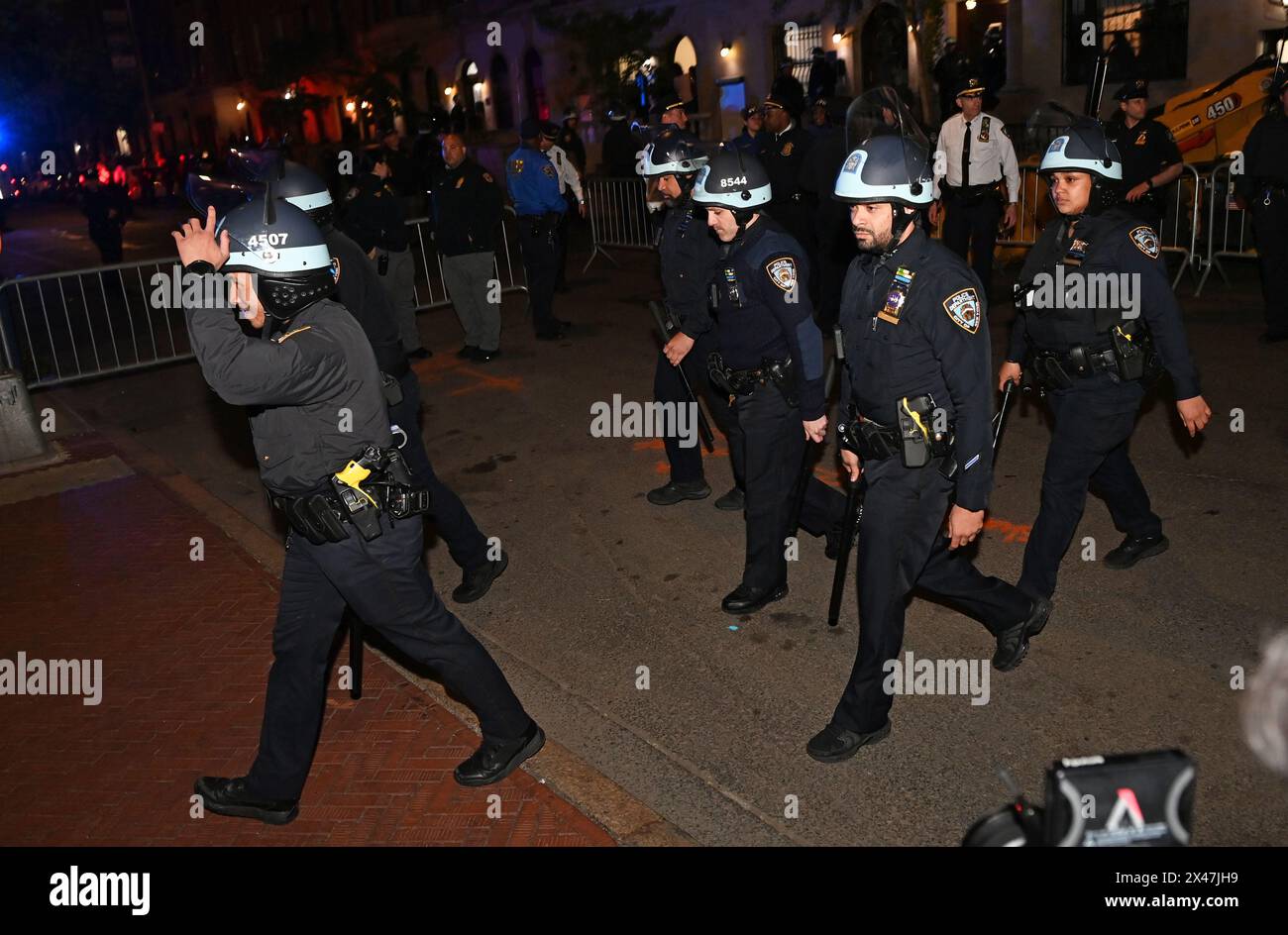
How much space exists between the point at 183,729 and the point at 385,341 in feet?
7.08

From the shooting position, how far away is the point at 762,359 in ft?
17.8

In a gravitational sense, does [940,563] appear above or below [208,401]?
above

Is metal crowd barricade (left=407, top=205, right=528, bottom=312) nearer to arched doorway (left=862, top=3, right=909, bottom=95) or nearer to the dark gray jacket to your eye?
arched doorway (left=862, top=3, right=909, bottom=95)

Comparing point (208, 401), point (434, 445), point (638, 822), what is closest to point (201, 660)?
point (638, 822)

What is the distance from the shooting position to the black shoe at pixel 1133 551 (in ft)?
19.4

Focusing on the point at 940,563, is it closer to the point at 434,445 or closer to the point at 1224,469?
the point at 1224,469

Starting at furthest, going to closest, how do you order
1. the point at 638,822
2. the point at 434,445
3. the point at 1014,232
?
the point at 1014,232 < the point at 434,445 < the point at 638,822

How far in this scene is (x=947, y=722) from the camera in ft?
15.3

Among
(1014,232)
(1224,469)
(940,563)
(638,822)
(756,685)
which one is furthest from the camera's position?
(1014,232)

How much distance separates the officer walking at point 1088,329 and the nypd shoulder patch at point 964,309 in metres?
1.19

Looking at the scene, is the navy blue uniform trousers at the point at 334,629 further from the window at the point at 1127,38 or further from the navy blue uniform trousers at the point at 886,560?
the window at the point at 1127,38

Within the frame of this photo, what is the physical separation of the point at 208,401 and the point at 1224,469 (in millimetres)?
8715

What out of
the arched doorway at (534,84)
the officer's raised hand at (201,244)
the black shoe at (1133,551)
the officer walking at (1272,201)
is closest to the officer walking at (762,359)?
the black shoe at (1133,551)

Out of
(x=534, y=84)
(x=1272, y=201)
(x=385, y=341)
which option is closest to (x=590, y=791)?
(x=385, y=341)
